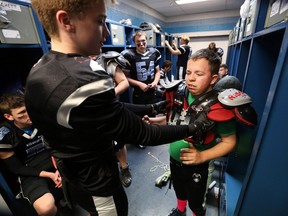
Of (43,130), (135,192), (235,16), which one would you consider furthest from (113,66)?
(235,16)

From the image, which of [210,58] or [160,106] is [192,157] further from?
[210,58]

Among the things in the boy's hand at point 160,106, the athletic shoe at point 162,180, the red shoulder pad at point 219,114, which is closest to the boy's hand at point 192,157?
the red shoulder pad at point 219,114

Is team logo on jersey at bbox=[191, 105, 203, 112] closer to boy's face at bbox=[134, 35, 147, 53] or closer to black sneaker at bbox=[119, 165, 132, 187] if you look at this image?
black sneaker at bbox=[119, 165, 132, 187]

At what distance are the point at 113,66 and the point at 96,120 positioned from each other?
4.56 ft

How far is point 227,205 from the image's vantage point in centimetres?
112

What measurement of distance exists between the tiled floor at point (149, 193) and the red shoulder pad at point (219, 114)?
45.3 inches

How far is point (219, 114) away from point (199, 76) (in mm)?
249

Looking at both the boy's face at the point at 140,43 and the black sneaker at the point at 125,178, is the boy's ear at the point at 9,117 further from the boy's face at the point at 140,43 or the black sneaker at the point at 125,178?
the boy's face at the point at 140,43

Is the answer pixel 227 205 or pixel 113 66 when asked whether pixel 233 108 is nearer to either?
pixel 227 205

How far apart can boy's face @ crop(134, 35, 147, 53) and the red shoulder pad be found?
185cm

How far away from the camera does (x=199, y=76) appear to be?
0.88 m

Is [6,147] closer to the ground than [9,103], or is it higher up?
closer to the ground

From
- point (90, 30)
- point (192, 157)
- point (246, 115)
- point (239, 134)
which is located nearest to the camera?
point (90, 30)

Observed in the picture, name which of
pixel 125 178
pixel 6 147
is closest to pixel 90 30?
pixel 6 147
